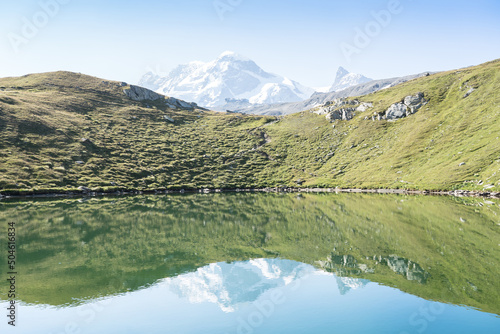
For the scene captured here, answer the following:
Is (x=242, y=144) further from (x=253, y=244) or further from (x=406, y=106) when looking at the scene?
(x=253, y=244)

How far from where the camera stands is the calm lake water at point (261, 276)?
57.2 feet

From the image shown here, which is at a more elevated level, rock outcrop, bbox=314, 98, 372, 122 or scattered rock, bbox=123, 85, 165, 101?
scattered rock, bbox=123, 85, 165, 101

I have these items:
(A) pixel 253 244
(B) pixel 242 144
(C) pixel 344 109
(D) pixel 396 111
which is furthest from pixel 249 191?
(C) pixel 344 109

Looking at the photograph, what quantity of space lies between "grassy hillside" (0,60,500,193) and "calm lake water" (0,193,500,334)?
4904 centimetres

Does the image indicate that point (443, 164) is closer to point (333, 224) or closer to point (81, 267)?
point (333, 224)

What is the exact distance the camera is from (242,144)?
153 meters

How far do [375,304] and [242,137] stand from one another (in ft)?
476

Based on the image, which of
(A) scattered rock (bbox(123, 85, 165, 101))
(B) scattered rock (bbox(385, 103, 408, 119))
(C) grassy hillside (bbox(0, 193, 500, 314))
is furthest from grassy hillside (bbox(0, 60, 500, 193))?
(C) grassy hillside (bbox(0, 193, 500, 314))

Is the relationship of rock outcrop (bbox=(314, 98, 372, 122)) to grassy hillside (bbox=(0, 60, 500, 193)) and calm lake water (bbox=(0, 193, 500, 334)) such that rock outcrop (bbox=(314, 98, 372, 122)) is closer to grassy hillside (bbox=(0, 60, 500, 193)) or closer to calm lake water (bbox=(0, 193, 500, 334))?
grassy hillside (bbox=(0, 60, 500, 193))

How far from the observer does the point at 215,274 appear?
86.1 ft

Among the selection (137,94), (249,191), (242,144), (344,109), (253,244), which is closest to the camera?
(253,244)

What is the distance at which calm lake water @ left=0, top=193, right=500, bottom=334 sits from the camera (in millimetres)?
17422

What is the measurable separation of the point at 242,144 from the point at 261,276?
12909cm

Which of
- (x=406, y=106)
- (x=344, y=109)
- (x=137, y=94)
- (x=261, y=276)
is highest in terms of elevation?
(x=137, y=94)
